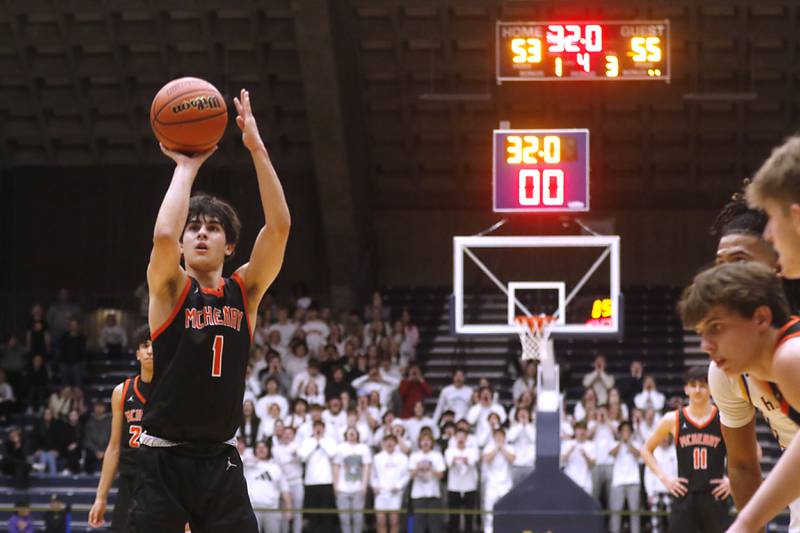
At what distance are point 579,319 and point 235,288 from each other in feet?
36.9

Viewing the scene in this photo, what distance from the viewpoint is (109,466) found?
7.70 m

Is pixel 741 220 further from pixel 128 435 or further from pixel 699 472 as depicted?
pixel 699 472

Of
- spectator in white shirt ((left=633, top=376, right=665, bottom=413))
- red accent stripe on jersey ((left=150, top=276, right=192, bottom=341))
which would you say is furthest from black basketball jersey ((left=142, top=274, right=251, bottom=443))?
spectator in white shirt ((left=633, top=376, right=665, bottom=413))

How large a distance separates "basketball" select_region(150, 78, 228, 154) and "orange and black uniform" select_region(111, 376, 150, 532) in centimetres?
284

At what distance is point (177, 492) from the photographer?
5031 millimetres

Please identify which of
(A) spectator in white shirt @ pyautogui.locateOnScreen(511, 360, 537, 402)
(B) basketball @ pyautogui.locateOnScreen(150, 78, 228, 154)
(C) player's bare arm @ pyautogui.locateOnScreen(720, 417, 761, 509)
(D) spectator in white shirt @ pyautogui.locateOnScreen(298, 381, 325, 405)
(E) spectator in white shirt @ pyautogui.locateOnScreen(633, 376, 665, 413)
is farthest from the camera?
(A) spectator in white shirt @ pyautogui.locateOnScreen(511, 360, 537, 402)

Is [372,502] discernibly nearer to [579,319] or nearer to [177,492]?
[579,319]

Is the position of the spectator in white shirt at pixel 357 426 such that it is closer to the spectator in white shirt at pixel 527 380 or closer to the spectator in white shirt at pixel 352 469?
the spectator in white shirt at pixel 352 469

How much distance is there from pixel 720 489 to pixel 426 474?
5.65 meters

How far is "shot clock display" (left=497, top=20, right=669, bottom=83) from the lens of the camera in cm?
1553

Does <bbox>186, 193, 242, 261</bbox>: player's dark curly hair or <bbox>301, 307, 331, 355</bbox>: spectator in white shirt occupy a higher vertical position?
<bbox>301, 307, 331, 355</bbox>: spectator in white shirt

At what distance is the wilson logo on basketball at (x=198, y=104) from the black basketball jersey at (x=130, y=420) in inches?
111

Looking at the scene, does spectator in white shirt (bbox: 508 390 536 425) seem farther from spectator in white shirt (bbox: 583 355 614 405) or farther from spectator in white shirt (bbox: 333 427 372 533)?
spectator in white shirt (bbox: 333 427 372 533)

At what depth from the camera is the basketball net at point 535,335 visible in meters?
14.8
